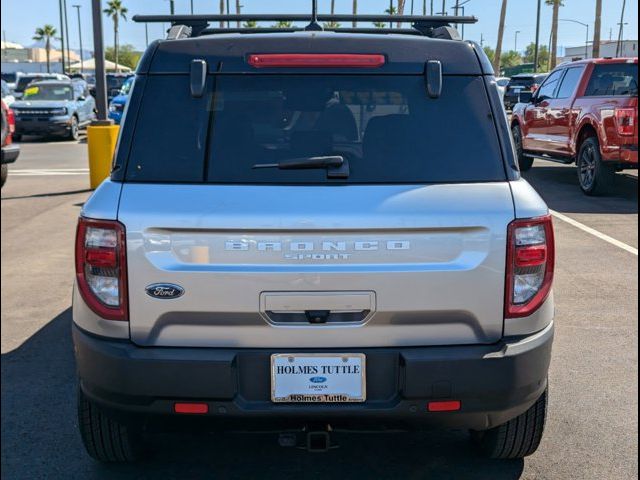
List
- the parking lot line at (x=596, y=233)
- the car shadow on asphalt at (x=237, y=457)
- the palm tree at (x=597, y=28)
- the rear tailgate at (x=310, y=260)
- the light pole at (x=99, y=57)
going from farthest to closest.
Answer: the palm tree at (x=597, y=28) < the light pole at (x=99, y=57) < the parking lot line at (x=596, y=233) < the car shadow on asphalt at (x=237, y=457) < the rear tailgate at (x=310, y=260)

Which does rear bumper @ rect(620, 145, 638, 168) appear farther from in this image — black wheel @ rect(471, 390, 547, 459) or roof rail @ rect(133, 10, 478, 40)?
black wheel @ rect(471, 390, 547, 459)

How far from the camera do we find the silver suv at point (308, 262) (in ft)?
9.53

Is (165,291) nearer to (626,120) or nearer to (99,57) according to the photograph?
(626,120)

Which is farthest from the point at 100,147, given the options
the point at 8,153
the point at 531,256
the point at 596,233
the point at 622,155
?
the point at 531,256

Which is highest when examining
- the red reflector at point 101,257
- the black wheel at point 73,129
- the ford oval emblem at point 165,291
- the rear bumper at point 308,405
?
the red reflector at point 101,257

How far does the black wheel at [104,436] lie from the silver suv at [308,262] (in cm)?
27

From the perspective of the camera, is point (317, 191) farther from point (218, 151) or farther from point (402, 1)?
point (402, 1)

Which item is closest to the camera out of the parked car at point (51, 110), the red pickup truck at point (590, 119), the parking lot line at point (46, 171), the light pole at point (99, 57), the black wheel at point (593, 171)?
the red pickup truck at point (590, 119)

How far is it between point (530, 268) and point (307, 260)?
825 mm

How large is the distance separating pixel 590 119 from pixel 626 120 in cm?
77

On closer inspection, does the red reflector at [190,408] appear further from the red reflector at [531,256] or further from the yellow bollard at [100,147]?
the yellow bollard at [100,147]

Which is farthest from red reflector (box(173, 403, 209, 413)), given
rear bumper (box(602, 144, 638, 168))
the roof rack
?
rear bumper (box(602, 144, 638, 168))

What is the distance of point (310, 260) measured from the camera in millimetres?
2902

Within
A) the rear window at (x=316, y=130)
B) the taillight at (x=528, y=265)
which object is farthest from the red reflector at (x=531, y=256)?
the rear window at (x=316, y=130)
